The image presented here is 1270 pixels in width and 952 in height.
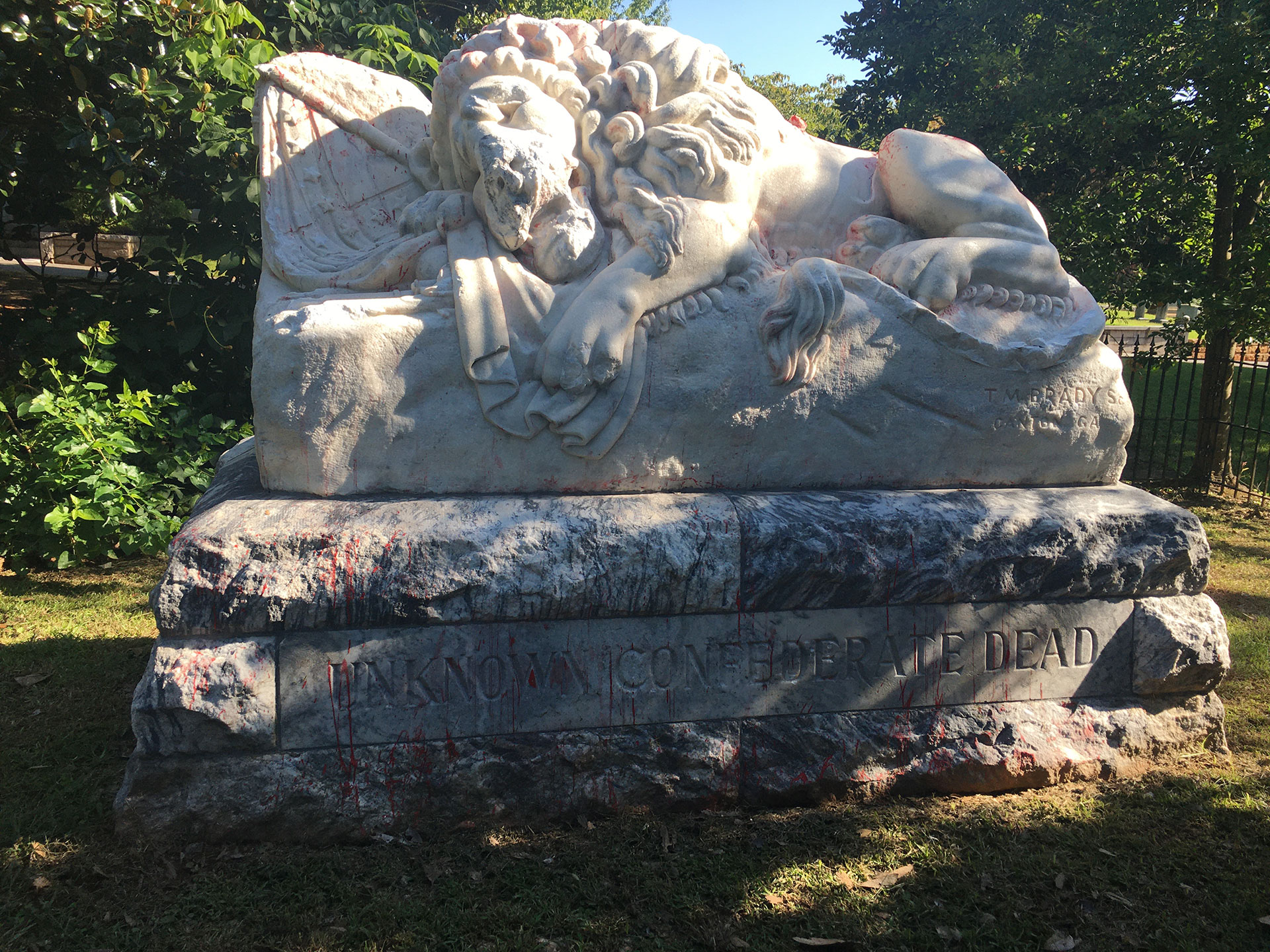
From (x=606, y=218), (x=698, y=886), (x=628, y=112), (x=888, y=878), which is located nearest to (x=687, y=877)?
(x=698, y=886)

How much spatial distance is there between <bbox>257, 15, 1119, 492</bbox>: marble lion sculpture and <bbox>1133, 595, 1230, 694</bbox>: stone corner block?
2.76 feet

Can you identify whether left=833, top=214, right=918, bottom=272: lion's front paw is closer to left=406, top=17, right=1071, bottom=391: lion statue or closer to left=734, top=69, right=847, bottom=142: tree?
left=406, top=17, right=1071, bottom=391: lion statue

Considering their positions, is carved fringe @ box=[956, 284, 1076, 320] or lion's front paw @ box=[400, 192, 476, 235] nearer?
lion's front paw @ box=[400, 192, 476, 235]

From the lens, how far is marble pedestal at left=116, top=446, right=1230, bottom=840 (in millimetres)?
2268

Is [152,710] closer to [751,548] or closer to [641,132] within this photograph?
[751,548]

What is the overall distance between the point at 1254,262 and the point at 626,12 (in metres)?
19.0

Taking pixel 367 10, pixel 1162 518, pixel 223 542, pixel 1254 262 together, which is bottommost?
pixel 223 542

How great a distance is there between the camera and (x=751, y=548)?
8.05ft

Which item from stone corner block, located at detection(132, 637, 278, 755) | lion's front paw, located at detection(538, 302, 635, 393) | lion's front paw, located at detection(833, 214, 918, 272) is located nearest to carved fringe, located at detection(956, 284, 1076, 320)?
lion's front paw, located at detection(833, 214, 918, 272)

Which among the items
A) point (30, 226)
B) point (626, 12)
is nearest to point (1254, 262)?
point (30, 226)

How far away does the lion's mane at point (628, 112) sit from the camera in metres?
2.74

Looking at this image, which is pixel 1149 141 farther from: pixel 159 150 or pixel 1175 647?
pixel 159 150

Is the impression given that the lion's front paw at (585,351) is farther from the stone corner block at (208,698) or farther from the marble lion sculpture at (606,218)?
the stone corner block at (208,698)

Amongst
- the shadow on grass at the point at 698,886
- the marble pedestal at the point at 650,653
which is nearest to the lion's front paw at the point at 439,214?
the marble pedestal at the point at 650,653
